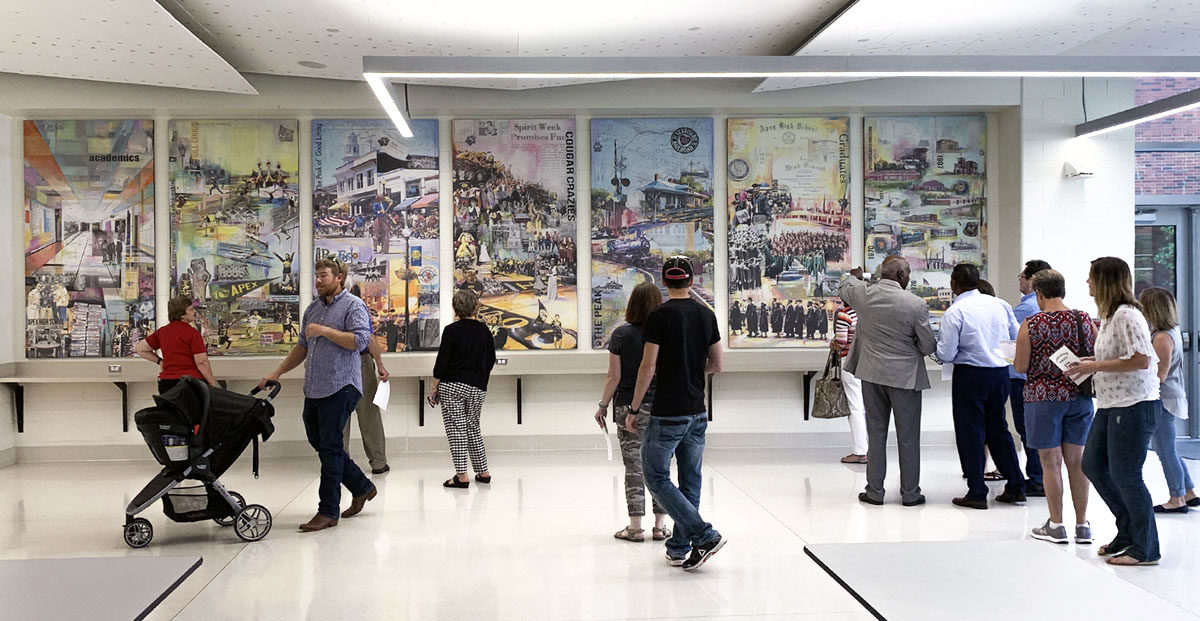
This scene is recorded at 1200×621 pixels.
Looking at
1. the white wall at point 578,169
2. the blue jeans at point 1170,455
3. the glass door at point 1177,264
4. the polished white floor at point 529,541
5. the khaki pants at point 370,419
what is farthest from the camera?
the glass door at point 1177,264

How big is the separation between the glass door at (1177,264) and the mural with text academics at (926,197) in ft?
5.69

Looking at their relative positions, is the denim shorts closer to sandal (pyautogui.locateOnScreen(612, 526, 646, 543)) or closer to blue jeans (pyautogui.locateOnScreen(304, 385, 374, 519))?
sandal (pyautogui.locateOnScreen(612, 526, 646, 543))

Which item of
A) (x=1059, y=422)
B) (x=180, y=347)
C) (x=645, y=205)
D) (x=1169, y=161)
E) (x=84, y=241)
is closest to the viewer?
(x=1059, y=422)

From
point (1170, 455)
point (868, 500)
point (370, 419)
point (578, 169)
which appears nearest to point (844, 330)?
point (868, 500)

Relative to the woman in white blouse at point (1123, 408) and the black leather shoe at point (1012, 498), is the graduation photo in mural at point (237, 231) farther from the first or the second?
the woman in white blouse at point (1123, 408)

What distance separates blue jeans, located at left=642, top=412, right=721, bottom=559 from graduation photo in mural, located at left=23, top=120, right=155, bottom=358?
589 centimetres

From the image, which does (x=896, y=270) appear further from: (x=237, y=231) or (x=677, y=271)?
(x=237, y=231)

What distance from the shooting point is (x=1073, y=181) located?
8758mm

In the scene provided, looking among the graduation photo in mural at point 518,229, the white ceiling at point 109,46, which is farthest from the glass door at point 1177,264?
the white ceiling at point 109,46

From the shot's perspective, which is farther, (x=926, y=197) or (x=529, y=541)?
(x=926, y=197)

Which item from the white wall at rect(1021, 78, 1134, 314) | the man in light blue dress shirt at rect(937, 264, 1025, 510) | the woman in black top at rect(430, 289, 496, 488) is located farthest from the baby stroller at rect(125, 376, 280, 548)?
the white wall at rect(1021, 78, 1134, 314)

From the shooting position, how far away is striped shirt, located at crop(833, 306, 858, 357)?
804 cm

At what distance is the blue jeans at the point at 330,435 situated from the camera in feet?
18.7

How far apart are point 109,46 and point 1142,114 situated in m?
7.79
